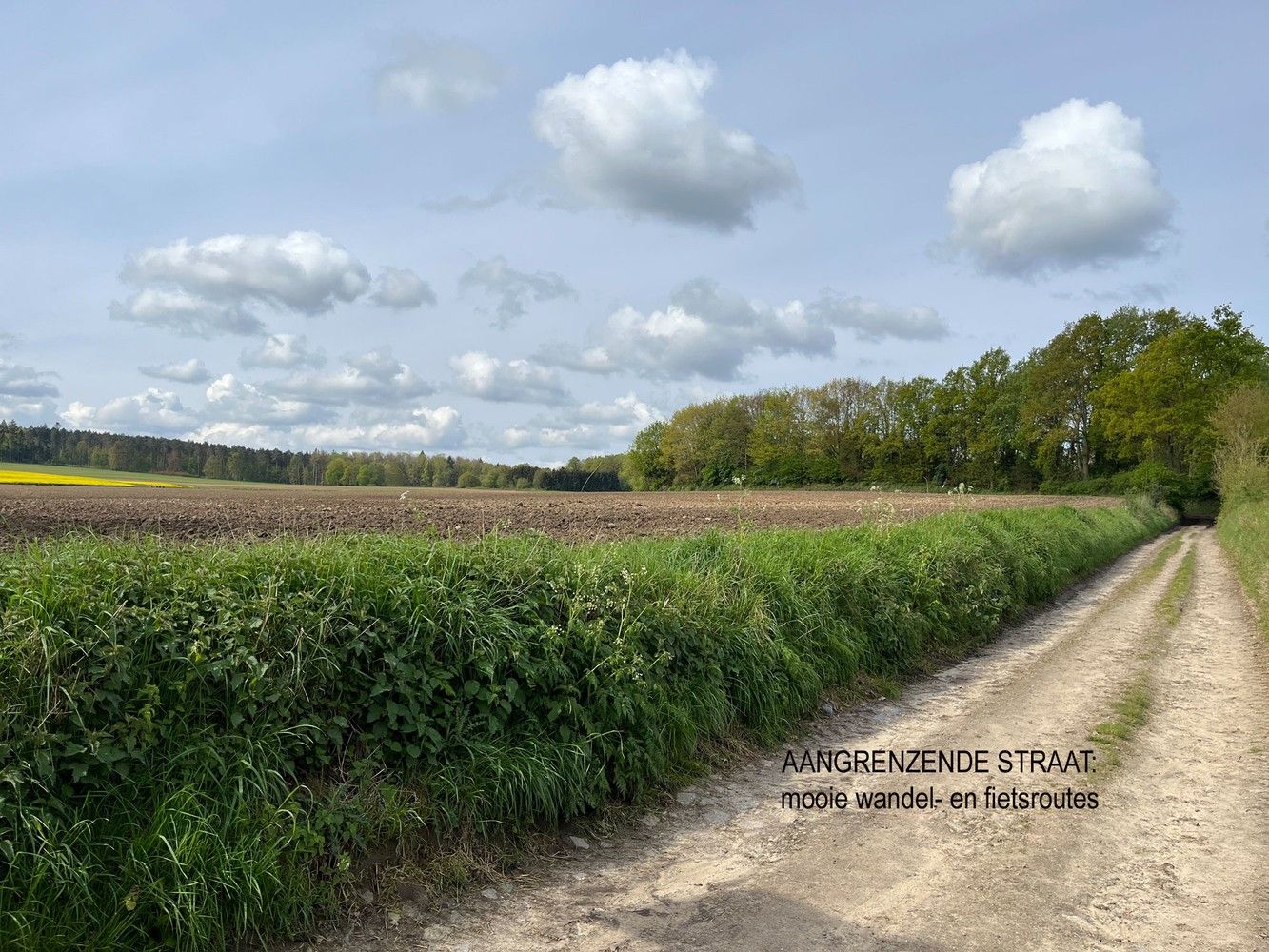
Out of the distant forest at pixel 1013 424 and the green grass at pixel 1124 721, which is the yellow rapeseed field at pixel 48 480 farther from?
the green grass at pixel 1124 721

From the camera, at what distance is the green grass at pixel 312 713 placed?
3.40 metres

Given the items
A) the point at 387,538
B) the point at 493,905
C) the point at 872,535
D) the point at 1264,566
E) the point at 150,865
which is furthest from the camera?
the point at 1264,566

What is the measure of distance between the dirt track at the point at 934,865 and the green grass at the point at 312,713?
0.42m

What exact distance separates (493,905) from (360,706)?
4.11 ft

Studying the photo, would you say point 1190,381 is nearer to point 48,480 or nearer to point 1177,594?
point 1177,594

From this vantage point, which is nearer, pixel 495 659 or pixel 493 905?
pixel 493 905

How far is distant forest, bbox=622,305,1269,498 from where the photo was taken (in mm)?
53344

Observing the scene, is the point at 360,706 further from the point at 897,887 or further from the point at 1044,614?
the point at 1044,614

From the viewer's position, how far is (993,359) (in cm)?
7594

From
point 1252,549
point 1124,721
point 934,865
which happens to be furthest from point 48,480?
point 1252,549

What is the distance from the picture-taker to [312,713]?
13.9ft

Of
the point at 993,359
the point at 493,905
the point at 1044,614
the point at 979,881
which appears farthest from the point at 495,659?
the point at 993,359

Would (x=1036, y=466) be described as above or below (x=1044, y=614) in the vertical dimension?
above

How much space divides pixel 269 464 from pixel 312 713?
92352 mm
